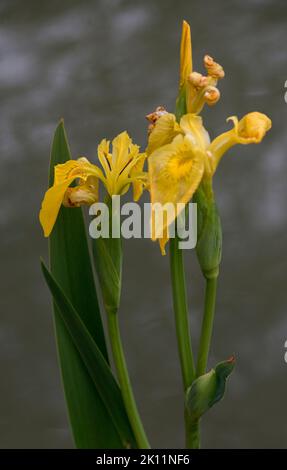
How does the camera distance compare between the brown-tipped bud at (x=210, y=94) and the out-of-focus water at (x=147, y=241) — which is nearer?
the brown-tipped bud at (x=210, y=94)

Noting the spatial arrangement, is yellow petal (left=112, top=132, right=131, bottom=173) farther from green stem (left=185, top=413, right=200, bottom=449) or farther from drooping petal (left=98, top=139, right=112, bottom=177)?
green stem (left=185, top=413, right=200, bottom=449)

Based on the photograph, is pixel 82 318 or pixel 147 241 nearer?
pixel 82 318

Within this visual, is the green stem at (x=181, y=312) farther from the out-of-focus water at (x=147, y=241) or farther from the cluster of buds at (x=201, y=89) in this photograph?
the out-of-focus water at (x=147, y=241)

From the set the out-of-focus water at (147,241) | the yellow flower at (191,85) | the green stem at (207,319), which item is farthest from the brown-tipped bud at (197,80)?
the out-of-focus water at (147,241)

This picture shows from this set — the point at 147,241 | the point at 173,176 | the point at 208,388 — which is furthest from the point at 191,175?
the point at 147,241

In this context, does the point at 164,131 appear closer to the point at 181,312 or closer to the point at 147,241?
the point at 181,312

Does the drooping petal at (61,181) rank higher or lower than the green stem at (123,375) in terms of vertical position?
higher

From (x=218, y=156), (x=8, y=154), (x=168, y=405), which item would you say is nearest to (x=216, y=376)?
(x=218, y=156)
